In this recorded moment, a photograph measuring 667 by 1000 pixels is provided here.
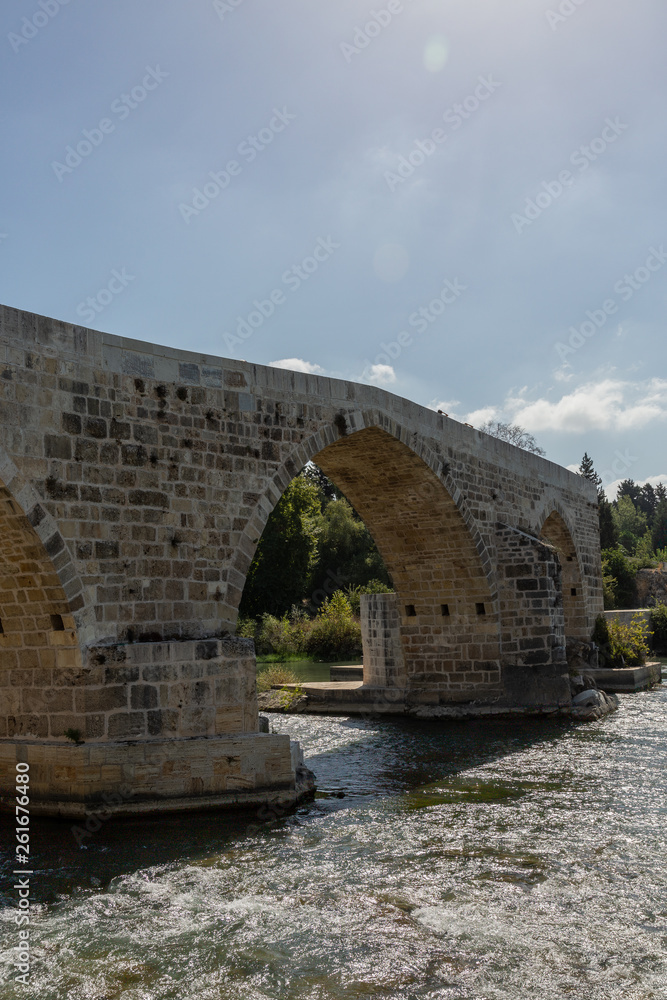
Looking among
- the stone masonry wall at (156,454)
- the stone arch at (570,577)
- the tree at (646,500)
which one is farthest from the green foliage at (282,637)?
the tree at (646,500)

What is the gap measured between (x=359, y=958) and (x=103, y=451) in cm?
421

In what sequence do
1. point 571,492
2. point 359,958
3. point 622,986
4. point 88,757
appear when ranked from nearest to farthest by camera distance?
point 622,986 < point 359,958 < point 88,757 < point 571,492

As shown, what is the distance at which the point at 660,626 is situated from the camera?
21.3 metres

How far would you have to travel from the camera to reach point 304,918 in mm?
4523

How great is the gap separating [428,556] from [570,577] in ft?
20.3

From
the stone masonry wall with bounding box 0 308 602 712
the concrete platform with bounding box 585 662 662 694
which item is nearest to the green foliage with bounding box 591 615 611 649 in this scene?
the concrete platform with bounding box 585 662 662 694

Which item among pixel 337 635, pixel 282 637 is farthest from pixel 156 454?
pixel 282 637

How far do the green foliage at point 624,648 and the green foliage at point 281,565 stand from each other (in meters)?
15.5

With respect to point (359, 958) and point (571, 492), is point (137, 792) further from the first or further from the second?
point (571, 492)

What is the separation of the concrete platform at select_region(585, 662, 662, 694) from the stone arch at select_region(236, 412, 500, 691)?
9.49 feet

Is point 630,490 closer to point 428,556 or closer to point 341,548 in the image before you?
point 341,548

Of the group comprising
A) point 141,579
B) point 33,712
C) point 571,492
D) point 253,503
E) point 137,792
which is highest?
point 571,492

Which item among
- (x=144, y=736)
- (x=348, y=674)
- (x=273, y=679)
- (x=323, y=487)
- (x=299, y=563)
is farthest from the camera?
(x=323, y=487)

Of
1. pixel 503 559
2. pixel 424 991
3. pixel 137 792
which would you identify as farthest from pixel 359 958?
pixel 503 559
